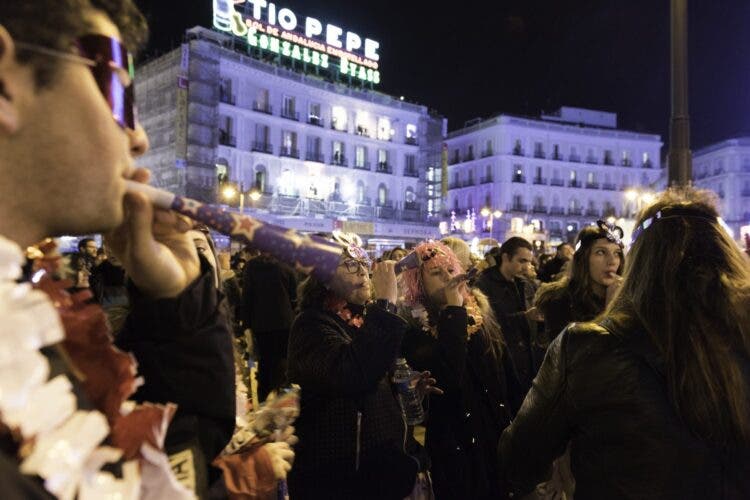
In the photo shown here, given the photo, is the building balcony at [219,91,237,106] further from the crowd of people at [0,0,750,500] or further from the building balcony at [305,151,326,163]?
the crowd of people at [0,0,750,500]

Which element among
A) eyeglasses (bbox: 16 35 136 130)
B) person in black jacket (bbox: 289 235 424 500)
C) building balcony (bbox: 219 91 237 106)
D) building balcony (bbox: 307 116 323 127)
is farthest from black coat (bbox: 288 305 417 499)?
building balcony (bbox: 307 116 323 127)

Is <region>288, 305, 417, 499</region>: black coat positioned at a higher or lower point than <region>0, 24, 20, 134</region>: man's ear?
lower

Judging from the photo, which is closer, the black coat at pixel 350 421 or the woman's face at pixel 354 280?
the black coat at pixel 350 421

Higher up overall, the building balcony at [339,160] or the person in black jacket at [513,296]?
the building balcony at [339,160]

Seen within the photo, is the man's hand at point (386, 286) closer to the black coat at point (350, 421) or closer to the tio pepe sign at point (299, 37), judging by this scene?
the black coat at point (350, 421)

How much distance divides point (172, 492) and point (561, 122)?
6278 cm

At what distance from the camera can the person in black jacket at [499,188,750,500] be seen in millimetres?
1730

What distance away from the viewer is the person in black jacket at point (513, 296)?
561 centimetres

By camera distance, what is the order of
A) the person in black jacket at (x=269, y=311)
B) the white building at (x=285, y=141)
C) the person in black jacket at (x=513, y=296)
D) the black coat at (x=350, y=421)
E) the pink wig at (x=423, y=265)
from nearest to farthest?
the black coat at (x=350, y=421) < the pink wig at (x=423, y=265) < the person in black jacket at (x=513, y=296) < the person in black jacket at (x=269, y=311) < the white building at (x=285, y=141)

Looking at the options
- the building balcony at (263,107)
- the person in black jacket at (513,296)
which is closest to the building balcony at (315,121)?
the building balcony at (263,107)

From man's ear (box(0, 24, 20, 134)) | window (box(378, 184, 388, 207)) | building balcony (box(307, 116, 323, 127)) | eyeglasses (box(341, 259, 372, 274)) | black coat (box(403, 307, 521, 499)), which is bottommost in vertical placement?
black coat (box(403, 307, 521, 499))

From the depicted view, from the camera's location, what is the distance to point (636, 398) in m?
1.78

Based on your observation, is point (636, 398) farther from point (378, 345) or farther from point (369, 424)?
point (369, 424)

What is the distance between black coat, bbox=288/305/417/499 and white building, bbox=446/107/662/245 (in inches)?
2044
